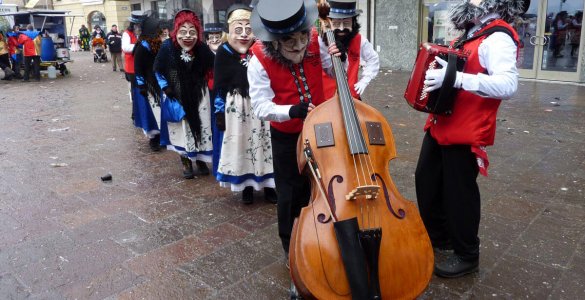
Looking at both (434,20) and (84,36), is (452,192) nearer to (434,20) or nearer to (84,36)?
(434,20)

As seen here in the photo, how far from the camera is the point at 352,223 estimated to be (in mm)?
1959

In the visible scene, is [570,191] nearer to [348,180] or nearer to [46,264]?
[348,180]

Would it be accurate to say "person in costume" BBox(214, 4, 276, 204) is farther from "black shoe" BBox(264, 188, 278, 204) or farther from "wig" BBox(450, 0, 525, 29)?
"wig" BBox(450, 0, 525, 29)

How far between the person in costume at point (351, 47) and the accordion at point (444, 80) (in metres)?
1.38

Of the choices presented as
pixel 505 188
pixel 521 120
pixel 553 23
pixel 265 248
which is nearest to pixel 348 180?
pixel 265 248

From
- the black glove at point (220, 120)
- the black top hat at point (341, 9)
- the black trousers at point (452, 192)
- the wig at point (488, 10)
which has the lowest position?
the black trousers at point (452, 192)

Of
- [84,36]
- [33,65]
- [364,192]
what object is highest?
[84,36]

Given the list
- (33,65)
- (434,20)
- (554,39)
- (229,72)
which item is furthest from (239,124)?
(33,65)

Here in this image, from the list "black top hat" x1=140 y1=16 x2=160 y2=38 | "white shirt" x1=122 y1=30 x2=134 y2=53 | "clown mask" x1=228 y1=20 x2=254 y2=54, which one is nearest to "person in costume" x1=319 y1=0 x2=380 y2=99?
"clown mask" x1=228 y1=20 x2=254 y2=54

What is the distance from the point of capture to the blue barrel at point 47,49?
14.6m

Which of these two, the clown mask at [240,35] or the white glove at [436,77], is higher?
the clown mask at [240,35]

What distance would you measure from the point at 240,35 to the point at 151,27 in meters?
2.02

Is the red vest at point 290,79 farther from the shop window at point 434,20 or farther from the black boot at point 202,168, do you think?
the shop window at point 434,20

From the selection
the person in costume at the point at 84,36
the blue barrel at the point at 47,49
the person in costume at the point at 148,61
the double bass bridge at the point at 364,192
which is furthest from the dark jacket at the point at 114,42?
the double bass bridge at the point at 364,192
